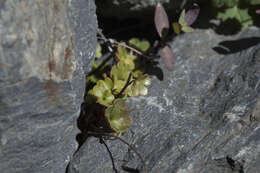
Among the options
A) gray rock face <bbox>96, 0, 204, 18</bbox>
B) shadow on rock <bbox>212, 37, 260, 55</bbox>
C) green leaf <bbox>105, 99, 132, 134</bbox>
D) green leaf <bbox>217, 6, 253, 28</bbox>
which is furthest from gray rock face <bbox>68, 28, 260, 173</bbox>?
gray rock face <bbox>96, 0, 204, 18</bbox>

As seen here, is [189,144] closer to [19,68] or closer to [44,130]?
[44,130]

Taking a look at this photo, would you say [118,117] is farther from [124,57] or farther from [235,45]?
[235,45]

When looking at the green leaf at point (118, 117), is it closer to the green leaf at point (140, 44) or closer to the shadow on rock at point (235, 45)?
the green leaf at point (140, 44)

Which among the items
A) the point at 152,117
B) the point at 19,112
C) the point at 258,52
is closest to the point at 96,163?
the point at 152,117

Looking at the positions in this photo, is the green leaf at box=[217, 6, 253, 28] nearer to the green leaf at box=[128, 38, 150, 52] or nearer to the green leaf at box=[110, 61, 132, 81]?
the green leaf at box=[128, 38, 150, 52]

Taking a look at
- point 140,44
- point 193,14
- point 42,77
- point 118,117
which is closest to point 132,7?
point 140,44

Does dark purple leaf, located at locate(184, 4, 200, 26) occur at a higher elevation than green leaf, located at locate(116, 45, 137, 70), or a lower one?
higher
